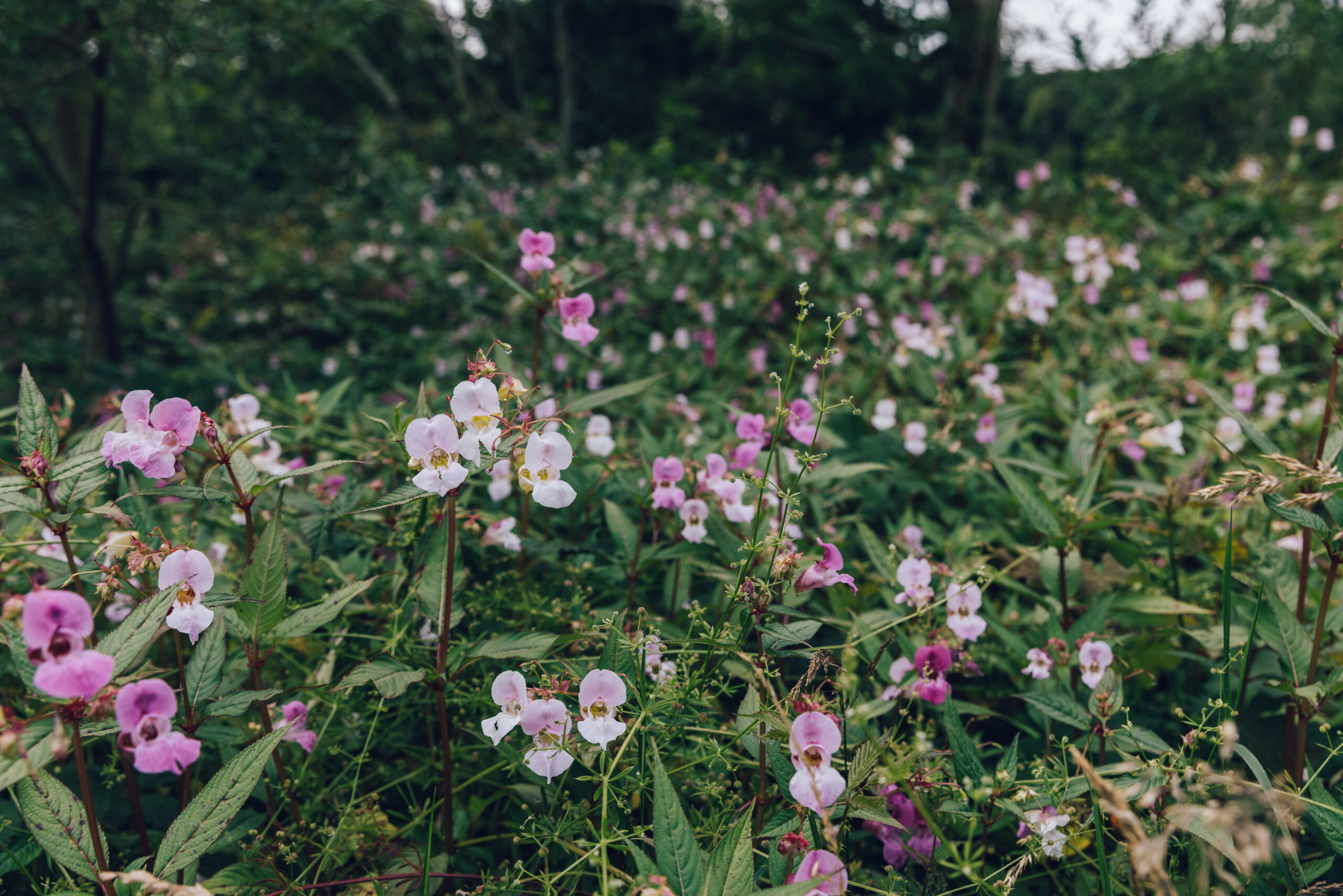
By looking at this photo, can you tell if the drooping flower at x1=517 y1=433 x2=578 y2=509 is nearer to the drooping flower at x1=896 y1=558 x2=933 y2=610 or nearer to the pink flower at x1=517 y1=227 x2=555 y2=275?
the pink flower at x1=517 y1=227 x2=555 y2=275

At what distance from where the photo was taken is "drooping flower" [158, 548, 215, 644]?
890mm

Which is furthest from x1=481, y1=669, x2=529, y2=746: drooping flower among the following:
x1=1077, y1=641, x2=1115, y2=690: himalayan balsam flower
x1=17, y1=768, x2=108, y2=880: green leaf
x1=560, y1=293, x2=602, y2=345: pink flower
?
x1=1077, y1=641, x2=1115, y2=690: himalayan balsam flower

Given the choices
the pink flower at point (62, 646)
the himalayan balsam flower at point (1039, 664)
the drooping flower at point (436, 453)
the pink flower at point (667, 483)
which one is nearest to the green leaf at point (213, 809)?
the pink flower at point (62, 646)

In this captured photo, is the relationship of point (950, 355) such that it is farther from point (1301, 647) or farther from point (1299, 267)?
point (1299, 267)

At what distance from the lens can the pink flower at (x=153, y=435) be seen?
3.06ft

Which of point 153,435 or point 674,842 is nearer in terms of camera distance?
point 674,842

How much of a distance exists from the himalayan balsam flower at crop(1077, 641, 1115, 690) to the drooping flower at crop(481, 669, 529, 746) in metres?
0.88

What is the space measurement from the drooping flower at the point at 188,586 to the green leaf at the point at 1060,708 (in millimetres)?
1198

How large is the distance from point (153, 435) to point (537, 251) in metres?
0.73

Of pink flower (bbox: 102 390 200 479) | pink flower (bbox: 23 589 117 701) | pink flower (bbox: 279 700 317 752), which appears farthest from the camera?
pink flower (bbox: 279 700 317 752)

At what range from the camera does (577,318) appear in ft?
4.56

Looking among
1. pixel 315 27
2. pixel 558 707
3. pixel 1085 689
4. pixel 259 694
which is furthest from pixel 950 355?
pixel 315 27

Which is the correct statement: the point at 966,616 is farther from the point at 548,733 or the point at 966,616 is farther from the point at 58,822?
the point at 58,822

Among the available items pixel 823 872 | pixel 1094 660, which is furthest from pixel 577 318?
pixel 1094 660
